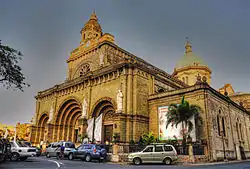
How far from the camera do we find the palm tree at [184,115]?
21.7 meters

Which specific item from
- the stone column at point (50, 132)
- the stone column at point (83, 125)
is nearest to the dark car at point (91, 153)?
the stone column at point (83, 125)

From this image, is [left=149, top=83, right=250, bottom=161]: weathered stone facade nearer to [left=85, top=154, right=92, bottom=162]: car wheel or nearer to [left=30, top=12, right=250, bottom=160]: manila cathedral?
[left=30, top=12, right=250, bottom=160]: manila cathedral

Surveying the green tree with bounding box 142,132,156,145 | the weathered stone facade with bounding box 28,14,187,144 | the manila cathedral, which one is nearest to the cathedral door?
the manila cathedral

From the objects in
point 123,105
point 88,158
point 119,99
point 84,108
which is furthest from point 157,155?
point 84,108

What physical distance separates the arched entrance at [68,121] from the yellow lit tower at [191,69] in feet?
79.8

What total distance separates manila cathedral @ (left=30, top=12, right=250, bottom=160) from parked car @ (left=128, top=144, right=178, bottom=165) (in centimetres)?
557

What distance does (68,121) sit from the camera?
35750 millimetres

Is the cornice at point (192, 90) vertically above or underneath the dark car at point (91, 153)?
above

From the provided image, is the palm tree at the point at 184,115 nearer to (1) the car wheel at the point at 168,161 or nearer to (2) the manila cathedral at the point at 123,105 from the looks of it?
(2) the manila cathedral at the point at 123,105

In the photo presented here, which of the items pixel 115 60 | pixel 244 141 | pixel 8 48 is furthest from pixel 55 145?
pixel 244 141

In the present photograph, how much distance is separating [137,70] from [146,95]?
3389mm

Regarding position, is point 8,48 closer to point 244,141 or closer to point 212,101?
point 212,101

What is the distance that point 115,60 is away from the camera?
3475 cm

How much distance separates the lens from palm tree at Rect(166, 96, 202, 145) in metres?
21.7
